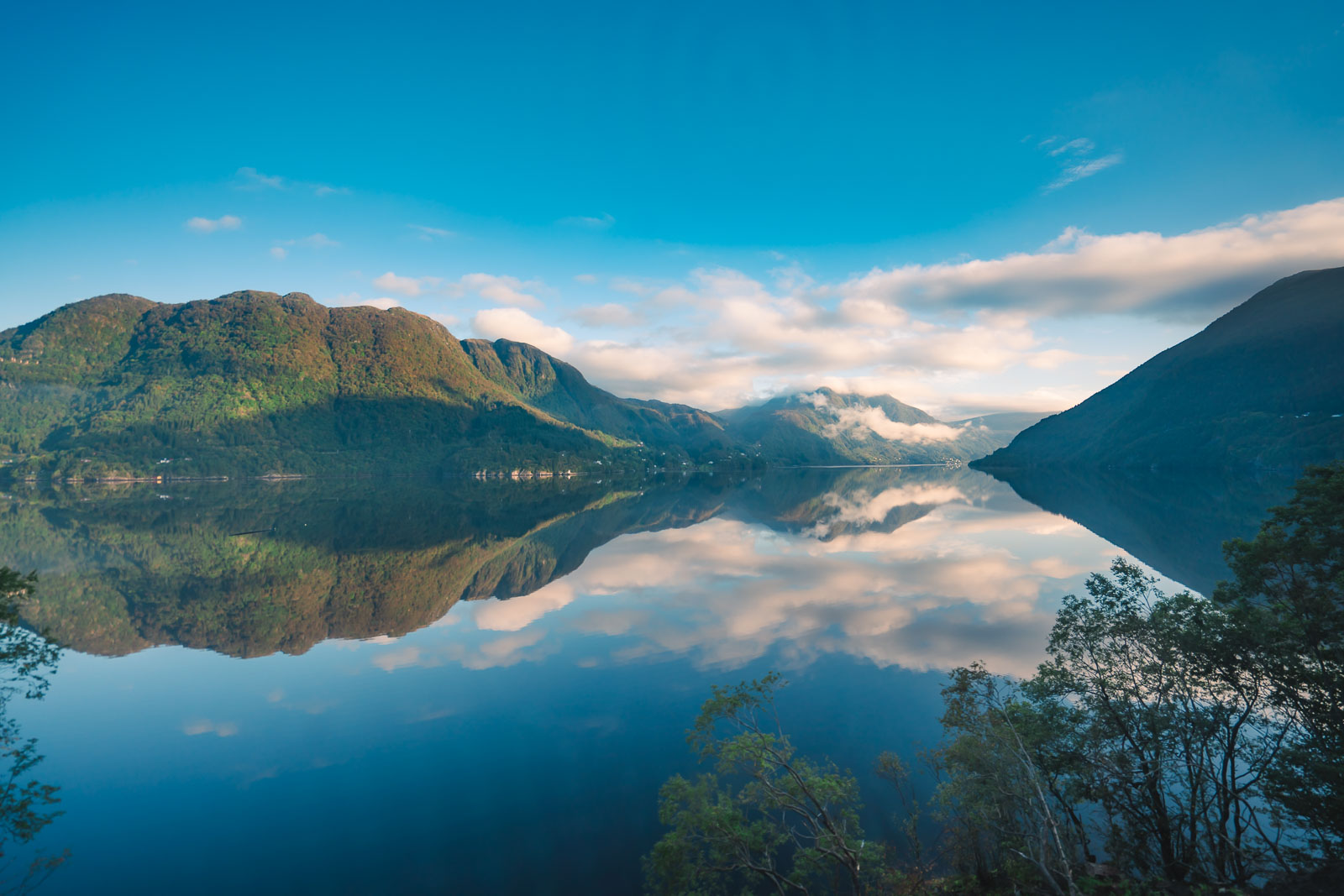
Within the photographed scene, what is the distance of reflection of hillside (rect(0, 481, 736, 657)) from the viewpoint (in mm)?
36719

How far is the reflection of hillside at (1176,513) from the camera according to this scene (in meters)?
48.9

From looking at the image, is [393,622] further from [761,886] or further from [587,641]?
[761,886]

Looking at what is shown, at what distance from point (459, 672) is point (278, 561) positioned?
39117mm

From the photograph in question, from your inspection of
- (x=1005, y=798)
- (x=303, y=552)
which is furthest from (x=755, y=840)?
(x=303, y=552)

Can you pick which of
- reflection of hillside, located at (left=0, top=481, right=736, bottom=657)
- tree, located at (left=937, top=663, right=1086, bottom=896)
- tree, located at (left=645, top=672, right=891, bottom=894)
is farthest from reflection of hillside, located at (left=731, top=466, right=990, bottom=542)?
tree, located at (left=645, top=672, right=891, bottom=894)

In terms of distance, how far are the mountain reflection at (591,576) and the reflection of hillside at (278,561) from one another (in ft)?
1.02

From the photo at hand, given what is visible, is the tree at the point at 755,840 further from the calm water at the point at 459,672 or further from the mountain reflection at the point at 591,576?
the mountain reflection at the point at 591,576

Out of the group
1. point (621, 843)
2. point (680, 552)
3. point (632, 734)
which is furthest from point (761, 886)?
point (680, 552)

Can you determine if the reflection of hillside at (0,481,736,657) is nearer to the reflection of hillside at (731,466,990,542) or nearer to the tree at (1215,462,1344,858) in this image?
the reflection of hillside at (731,466,990,542)

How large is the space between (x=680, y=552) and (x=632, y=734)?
41216 mm

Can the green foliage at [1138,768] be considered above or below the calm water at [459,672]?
above

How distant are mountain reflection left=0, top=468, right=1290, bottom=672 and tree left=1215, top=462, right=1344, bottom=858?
15.4m

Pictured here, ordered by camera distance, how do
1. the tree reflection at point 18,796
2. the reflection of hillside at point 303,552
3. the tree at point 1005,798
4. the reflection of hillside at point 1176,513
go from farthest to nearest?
the reflection of hillside at point 1176,513 → the reflection of hillside at point 303,552 → the tree reflection at point 18,796 → the tree at point 1005,798

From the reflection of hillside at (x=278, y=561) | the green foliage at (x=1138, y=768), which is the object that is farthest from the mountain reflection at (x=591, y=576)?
the green foliage at (x=1138, y=768)
